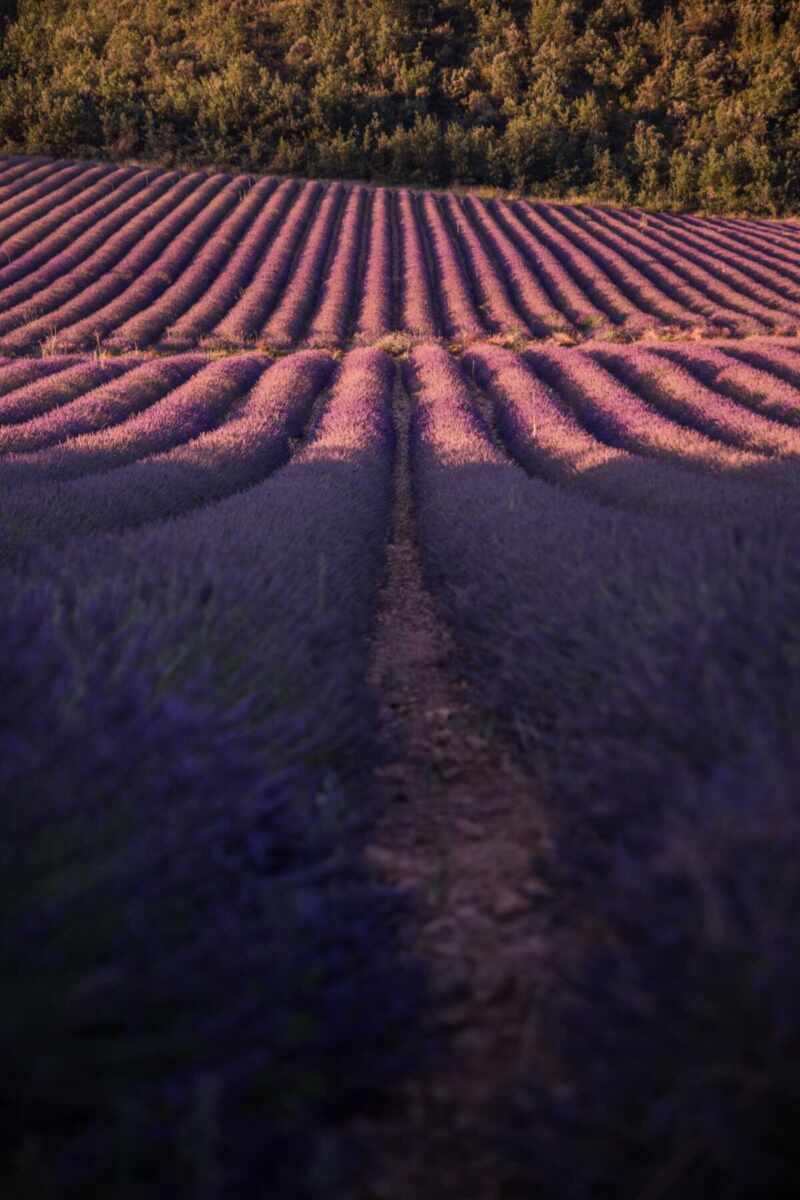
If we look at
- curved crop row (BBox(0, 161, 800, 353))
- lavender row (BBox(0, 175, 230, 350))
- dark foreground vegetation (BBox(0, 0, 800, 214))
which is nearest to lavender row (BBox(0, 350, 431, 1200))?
curved crop row (BBox(0, 161, 800, 353))

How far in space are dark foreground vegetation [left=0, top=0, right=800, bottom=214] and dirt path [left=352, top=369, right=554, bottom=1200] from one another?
33206 millimetres

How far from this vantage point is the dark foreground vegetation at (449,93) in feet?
103

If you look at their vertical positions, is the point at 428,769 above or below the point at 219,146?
below

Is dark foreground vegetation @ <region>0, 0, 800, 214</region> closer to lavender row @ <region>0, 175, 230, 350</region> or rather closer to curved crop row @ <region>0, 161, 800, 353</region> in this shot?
curved crop row @ <region>0, 161, 800, 353</region>

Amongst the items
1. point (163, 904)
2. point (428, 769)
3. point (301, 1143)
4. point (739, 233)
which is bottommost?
point (428, 769)

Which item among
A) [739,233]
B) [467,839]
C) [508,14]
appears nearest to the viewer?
[467,839]

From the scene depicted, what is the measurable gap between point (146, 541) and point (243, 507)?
1.39 metres

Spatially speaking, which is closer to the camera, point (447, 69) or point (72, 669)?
point (72, 669)

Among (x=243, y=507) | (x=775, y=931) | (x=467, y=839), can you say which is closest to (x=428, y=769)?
(x=467, y=839)

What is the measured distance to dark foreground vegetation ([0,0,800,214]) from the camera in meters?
31.5

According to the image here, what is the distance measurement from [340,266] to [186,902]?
66.6 ft

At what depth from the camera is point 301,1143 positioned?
1.38m

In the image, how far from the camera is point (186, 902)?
5.18ft

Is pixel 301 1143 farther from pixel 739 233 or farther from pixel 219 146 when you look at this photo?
pixel 219 146
